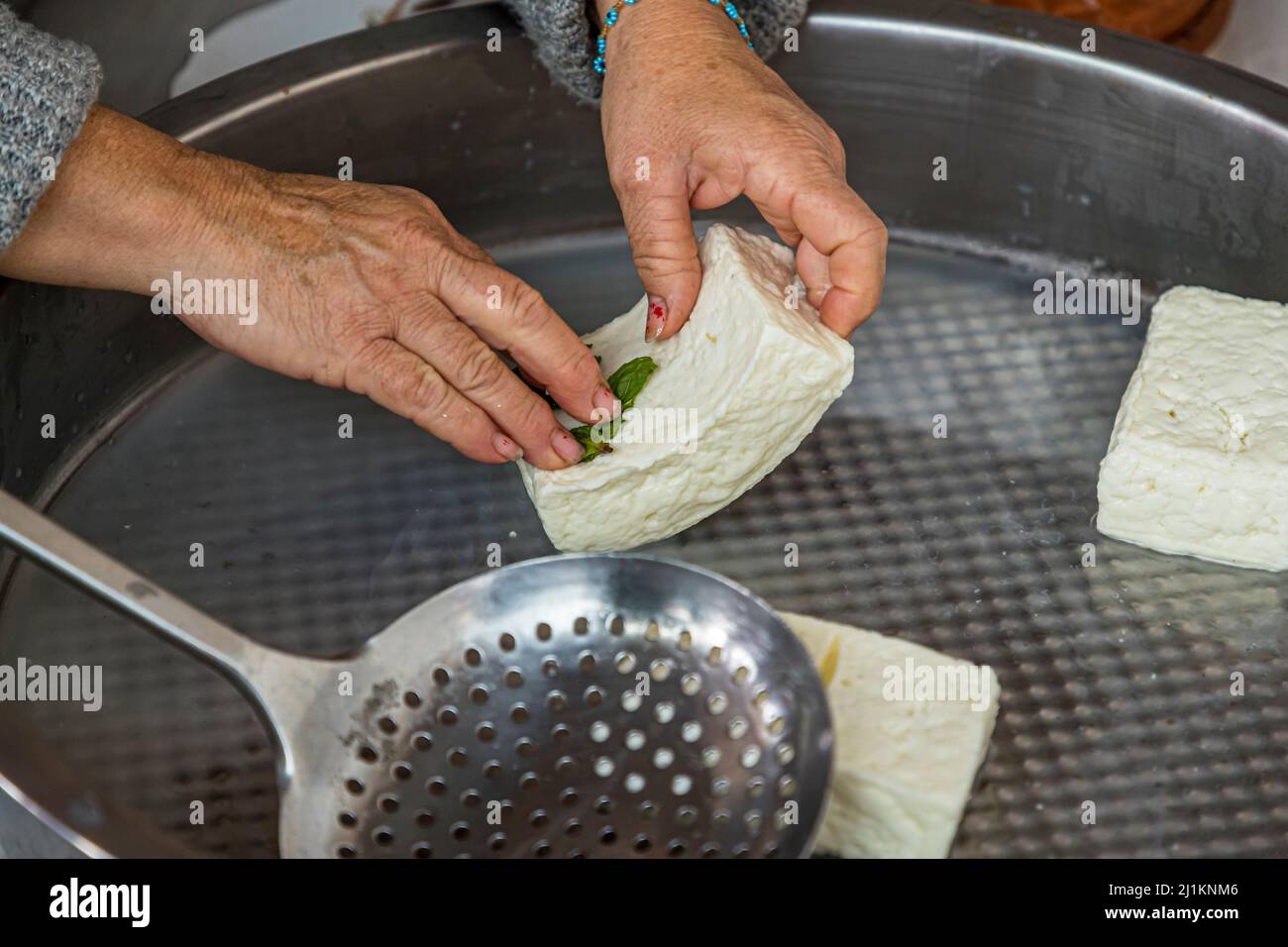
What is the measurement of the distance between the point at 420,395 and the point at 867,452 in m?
0.38

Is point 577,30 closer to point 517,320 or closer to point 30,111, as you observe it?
point 517,320

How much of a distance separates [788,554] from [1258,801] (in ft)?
1.21

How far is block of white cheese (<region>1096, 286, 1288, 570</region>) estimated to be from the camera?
959mm

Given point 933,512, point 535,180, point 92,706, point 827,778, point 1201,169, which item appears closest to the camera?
point 827,778

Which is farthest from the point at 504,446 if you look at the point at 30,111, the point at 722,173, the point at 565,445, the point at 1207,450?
the point at 1207,450

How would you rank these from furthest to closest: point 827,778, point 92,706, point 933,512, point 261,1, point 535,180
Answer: point 261,1, point 535,180, point 933,512, point 92,706, point 827,778

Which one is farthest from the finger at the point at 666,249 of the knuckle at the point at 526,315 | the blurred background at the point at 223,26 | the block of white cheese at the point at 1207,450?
the blurred background at the point at 223,26

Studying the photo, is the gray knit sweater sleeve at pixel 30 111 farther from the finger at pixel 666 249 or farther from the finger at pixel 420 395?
the finger at pixel 666 249

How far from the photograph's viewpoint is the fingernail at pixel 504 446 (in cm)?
94

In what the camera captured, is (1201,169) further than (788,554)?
Yes

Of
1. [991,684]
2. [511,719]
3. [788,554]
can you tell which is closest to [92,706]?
[511,719]

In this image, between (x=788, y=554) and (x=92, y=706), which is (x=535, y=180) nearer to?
(x=788, y=554)

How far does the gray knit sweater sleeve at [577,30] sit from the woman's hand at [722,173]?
0.31ft
